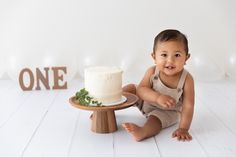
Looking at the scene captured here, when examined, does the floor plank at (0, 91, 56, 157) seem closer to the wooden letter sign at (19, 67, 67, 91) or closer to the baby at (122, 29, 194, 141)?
→ the wooden letter sign at (19, 67, 67, 91)

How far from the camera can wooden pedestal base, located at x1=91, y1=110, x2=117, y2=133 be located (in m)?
1.29

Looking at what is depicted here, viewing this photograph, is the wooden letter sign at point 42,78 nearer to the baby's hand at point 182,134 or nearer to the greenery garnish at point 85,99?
the greenery garnish at point 85,99

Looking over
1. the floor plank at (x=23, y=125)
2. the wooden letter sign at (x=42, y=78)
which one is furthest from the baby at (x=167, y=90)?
the wooden letter sign at (x=42, y=78)

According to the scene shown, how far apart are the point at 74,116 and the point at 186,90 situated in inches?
18.7

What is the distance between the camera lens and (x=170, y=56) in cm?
126

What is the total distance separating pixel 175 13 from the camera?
2.28 m

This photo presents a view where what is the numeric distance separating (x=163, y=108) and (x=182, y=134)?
0.15m

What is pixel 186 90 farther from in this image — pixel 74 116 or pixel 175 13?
pixel 175 13

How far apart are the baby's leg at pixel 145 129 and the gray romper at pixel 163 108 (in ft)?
0.09

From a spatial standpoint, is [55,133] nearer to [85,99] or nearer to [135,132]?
[85,99]

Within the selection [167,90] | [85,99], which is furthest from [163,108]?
[85,99]

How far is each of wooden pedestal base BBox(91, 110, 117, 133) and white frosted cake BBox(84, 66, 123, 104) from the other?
60 millimetres

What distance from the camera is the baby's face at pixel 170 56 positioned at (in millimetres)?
1253

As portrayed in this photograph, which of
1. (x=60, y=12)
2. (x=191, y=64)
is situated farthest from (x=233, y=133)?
(x=60, y=12)
